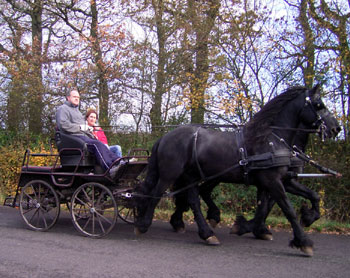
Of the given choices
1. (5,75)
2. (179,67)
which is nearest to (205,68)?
(179,67)

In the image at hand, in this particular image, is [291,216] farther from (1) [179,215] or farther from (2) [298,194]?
(1) [179,215]

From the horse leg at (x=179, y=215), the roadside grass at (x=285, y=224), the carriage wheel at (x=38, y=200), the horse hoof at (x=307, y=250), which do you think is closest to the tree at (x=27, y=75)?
the carriage wheel at (x=38, y=200)

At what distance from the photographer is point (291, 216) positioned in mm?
4754

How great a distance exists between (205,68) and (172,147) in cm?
563

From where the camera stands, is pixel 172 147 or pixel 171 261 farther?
pixel 172 147

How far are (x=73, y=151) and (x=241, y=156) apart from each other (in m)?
2.68

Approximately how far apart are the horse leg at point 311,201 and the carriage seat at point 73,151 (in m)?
3.03

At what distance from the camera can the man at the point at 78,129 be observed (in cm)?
593

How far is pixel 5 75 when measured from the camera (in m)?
13.0

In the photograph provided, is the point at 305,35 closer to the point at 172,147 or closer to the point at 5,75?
the point at 172,147

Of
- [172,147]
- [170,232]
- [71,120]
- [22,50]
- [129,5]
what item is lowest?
[170,232]

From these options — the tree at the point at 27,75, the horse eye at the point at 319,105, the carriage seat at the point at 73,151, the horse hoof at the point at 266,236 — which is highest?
the tree at the point at 27,75

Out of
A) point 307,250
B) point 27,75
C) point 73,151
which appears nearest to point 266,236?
point 307,250

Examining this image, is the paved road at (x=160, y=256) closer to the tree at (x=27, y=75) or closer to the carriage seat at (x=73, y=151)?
the carriage seat at (x=73, y=151)
